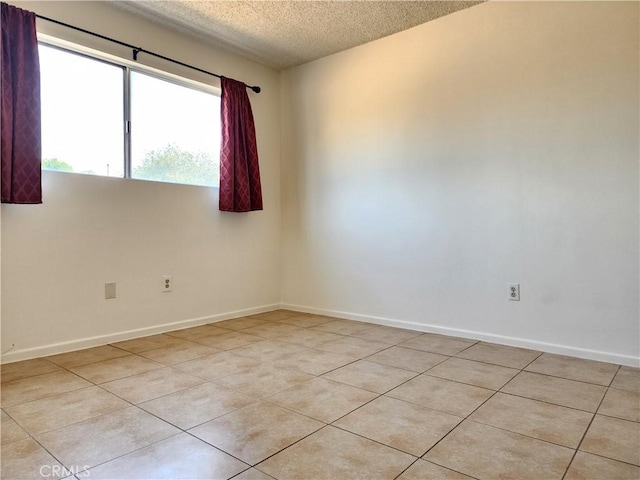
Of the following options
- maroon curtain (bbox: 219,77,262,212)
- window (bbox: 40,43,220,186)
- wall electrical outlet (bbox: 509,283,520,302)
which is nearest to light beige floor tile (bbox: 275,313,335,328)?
maroon curtain (bbox: 219,77,262,212)

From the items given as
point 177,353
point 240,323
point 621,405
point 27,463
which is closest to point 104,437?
point 27,463

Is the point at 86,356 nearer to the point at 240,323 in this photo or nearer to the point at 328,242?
the point at 240,323

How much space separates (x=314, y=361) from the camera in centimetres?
246

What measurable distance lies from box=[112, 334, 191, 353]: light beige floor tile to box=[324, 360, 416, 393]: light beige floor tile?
1286mm

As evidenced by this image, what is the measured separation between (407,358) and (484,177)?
4.55 feet

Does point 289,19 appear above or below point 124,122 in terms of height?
above

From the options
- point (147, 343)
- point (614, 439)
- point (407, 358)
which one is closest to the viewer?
point (614, 439)

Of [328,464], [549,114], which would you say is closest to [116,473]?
[328,464]

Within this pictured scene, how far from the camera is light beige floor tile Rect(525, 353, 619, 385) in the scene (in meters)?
2.16

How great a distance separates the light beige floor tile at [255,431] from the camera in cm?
145

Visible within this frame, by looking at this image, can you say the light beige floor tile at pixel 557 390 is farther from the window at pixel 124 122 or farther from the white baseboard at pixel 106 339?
the window at pixel 124 122

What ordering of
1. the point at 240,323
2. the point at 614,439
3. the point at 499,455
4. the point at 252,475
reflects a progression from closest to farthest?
the point at 252,475
the point at 499,455
the point at 614,439
the point at 240,323

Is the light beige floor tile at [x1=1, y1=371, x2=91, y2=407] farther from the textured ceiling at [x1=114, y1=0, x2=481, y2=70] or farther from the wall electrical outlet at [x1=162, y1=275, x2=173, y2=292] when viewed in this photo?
the textured ceiling at [x1=114, y1=0, x2=481, y2=70]

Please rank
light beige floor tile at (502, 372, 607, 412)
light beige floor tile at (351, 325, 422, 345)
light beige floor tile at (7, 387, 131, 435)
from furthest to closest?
1. light beige floor tile at (351, 325, 422, 345)
2. light beige floor tile at (502, 372, 607, 412)
3. light beige floor tile at (7, 387, 131, 435)
